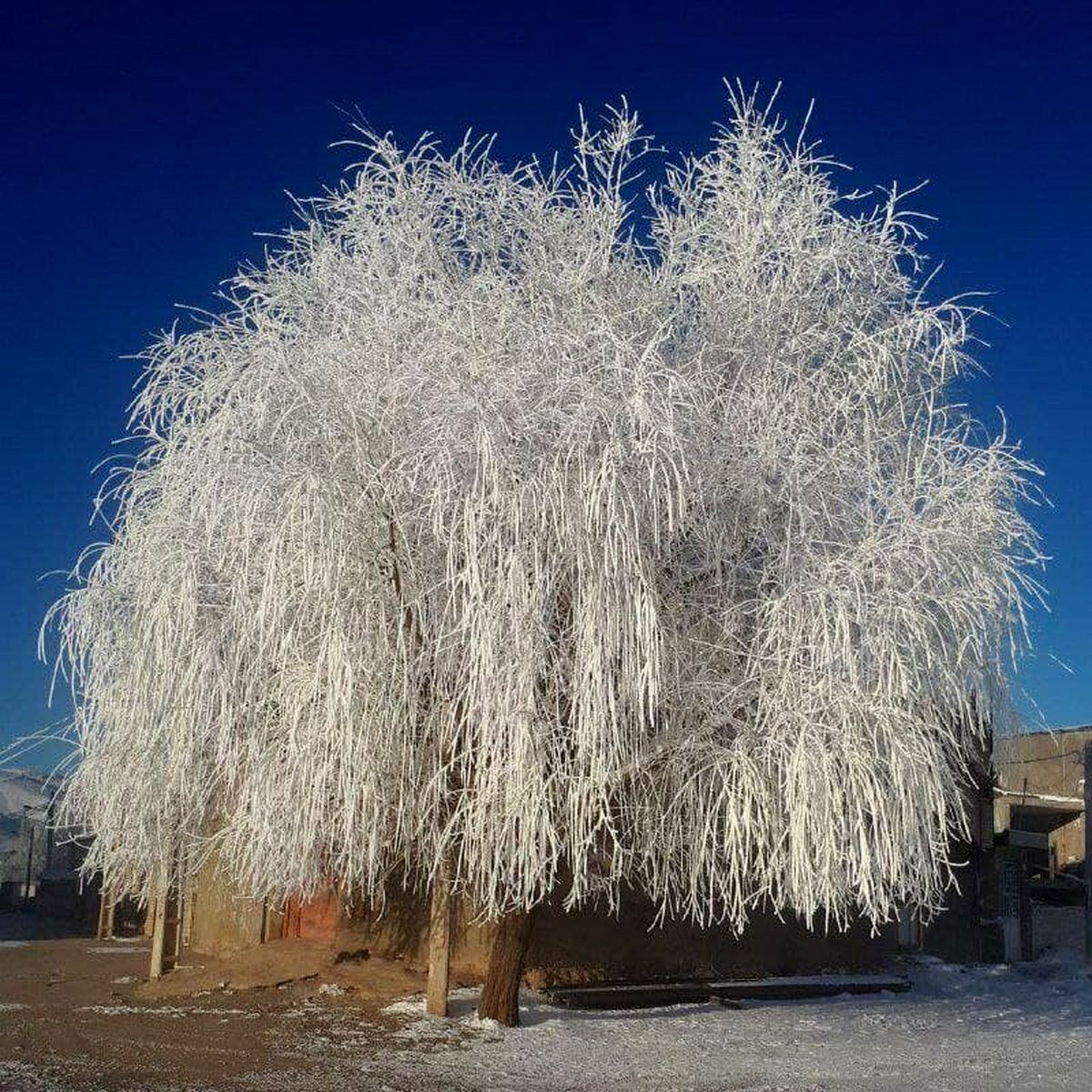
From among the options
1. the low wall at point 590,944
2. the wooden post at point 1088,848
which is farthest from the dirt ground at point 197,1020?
the wooden post at point 1088,848

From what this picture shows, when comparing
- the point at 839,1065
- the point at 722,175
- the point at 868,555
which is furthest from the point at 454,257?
the point at 839,1065

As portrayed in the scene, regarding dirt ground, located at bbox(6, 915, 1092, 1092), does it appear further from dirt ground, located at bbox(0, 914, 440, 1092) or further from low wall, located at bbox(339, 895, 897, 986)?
low wall, located at bbox(339, 895, 897, 986)

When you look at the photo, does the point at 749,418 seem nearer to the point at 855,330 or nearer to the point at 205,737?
the point at 855,330

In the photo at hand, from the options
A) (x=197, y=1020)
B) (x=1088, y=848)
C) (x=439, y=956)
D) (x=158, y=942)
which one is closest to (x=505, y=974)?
(x=439, y=956)

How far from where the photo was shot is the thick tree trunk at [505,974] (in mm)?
11086

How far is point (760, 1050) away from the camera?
36.3 ft

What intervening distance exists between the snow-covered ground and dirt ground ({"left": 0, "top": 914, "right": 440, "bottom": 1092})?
68 centimetres

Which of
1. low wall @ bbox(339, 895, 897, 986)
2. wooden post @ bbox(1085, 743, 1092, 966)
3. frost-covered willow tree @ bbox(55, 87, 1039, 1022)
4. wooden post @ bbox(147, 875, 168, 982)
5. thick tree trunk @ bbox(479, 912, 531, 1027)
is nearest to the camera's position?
frost-covered willow tree @ bbox(55, 87, 1039, 1022)

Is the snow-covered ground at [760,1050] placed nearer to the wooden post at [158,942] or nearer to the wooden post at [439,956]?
the wooden post at [439,956]

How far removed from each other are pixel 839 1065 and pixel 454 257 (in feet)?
24.1

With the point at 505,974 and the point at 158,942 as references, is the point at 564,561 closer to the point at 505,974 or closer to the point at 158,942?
the point at 505,974

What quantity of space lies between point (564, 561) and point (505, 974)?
13.2ft

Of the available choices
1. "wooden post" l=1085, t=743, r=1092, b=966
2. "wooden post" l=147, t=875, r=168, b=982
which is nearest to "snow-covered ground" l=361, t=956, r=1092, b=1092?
"wooden post" l=147, t=875, r=168, b=982

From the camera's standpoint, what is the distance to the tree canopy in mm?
9125
